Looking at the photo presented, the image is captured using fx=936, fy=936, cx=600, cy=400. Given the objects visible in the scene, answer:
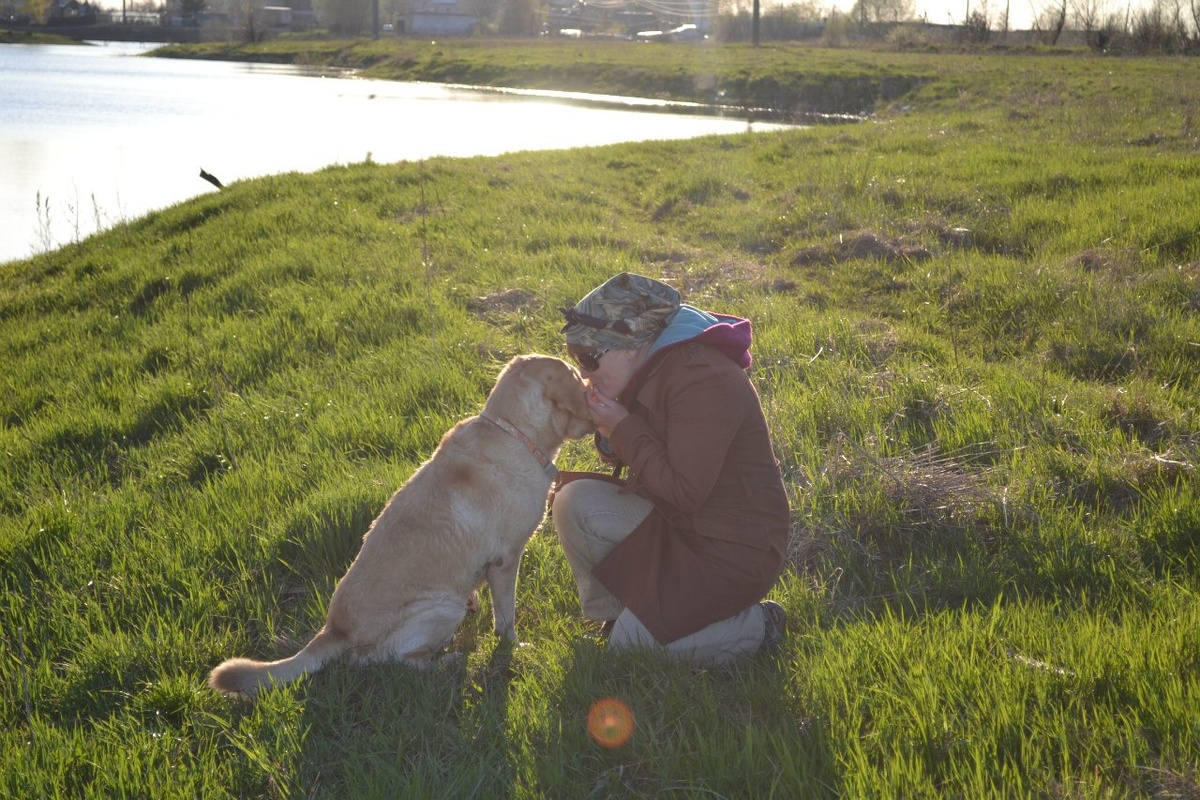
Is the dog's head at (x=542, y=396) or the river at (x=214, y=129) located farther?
the river at (x=214, y=129)

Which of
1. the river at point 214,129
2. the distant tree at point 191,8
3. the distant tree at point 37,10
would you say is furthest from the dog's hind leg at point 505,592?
the distant tree at point 191,8

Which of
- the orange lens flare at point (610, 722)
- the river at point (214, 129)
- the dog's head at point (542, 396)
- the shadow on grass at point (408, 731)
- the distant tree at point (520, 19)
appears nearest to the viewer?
the shadow on grass at point (408, 731)

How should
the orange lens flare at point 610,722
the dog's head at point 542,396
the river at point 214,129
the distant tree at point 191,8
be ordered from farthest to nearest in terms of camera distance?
1. the distant tree at point 191,8
2. the river at point 214,129
3. the dog's head at point 542,396
4. the orange lens flare at point 610,722

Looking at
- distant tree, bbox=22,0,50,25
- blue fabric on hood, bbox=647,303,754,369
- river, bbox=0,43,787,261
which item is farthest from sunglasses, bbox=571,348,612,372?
distant tree, bbox=22,0,50,25

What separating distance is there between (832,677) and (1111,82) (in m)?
27.2

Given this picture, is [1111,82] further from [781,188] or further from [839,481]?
[839,481]

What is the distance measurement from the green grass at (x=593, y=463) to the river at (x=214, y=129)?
18.4 ft

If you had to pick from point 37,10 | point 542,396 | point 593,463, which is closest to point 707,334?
point 542,396

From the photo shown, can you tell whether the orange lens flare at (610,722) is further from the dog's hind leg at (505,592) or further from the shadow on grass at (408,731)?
the dog's hind leg at (505,592)

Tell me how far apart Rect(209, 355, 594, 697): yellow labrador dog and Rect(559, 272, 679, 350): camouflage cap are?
33cm

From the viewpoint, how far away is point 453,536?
3926 mm

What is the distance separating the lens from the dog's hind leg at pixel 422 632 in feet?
Result: 12.6

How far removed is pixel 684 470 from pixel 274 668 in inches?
70.4

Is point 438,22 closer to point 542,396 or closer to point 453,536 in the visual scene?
point 542,396
